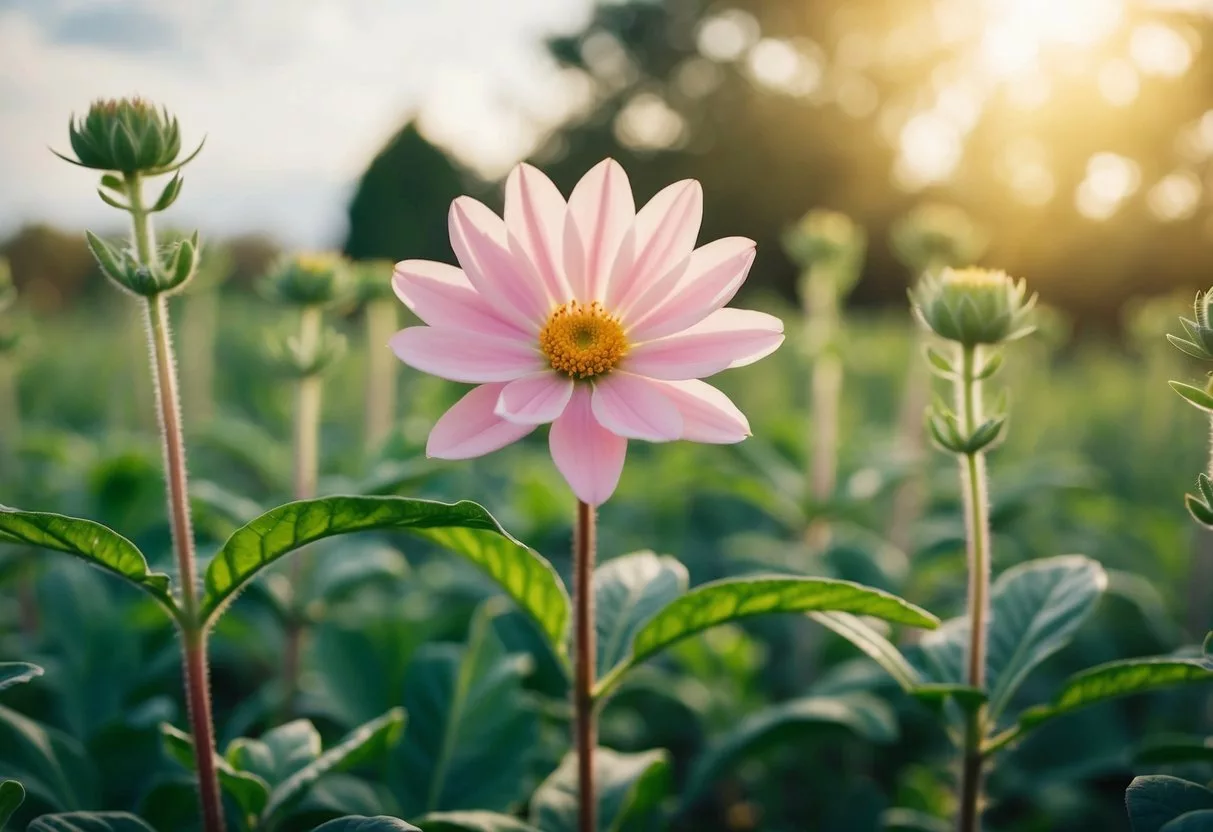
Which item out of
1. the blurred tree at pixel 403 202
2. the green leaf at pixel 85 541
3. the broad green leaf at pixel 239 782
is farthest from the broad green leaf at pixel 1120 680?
the blurred tree at pixel 403 202

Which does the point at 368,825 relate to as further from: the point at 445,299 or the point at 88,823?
the point at 445,299

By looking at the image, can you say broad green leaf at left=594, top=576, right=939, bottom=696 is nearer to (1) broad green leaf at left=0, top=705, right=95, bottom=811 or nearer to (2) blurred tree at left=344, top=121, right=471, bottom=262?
(1) broad green leaf at left=0, top=705, right=95, bottom=811

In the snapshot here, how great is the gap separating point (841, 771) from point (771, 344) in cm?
194

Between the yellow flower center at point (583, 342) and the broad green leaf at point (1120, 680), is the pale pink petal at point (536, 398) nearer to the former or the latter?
the yellow flower center at point (583, 342)

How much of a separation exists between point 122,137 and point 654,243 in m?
0.63

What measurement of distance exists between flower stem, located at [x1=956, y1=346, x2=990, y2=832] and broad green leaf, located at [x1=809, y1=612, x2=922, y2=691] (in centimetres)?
9

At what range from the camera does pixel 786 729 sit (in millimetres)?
1697

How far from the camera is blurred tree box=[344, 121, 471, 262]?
18531mm

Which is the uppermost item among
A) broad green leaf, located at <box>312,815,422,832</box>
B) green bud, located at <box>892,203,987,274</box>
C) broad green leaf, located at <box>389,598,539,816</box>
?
green bud, located at <box>892,203,987,274</box>

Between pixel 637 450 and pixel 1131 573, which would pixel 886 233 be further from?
pixel 1131 573

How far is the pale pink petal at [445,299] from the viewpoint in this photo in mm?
1146

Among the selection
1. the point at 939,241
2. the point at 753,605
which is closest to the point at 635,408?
the point at 753,605

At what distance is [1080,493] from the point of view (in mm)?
3334

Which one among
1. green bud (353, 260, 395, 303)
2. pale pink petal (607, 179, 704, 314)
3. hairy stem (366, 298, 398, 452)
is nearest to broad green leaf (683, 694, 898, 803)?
pale pink petal (607, 179, 704, 314)
